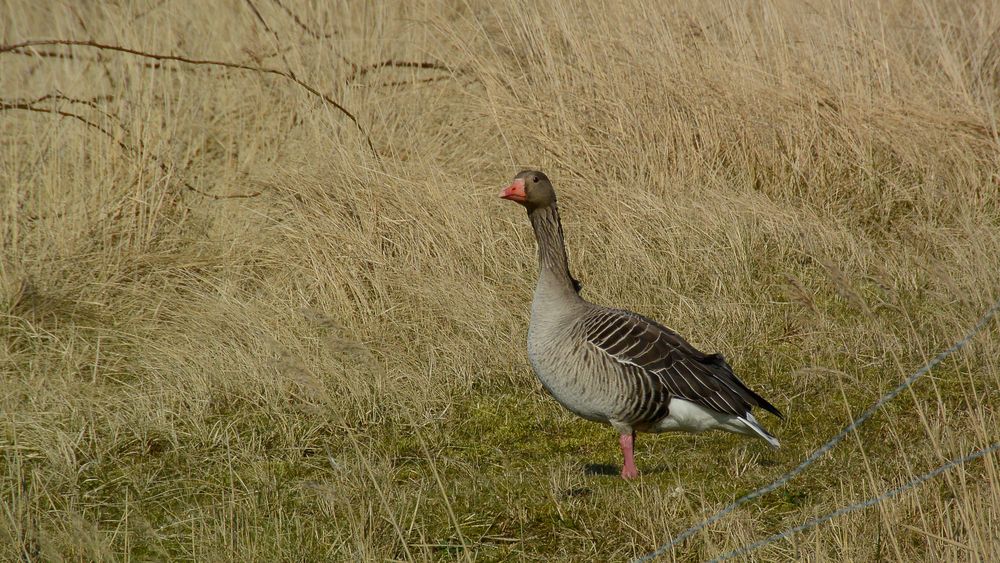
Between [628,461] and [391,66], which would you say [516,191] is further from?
[391,66]

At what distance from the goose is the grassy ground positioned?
0.27 metres

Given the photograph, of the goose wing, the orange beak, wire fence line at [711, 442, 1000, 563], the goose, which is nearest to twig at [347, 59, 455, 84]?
the orange beak

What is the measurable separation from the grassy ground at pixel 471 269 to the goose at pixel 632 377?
10.4 inches

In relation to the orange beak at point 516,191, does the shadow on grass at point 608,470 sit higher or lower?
lower

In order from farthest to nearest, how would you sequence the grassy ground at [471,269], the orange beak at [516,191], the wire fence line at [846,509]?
the orange beak at [516,191] → the grassy ground at [471,269] → the wire fence line at [846,509]

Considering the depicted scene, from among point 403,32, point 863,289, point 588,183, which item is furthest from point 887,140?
point 403,32

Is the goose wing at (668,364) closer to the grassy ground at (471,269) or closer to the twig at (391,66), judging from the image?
the grassy ground at (471,269)

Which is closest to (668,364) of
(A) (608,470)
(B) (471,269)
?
(A) (608,470)

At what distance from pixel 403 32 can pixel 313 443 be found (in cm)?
501

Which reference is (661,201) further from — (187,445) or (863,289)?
(187,445)

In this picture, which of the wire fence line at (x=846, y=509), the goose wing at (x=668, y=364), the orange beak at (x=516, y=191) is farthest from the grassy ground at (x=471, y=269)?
the orange beak at (x=516, y=191)

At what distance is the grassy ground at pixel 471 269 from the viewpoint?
4238mm

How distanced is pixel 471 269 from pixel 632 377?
234 cm

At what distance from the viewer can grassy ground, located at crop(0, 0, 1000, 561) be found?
4238 mm
